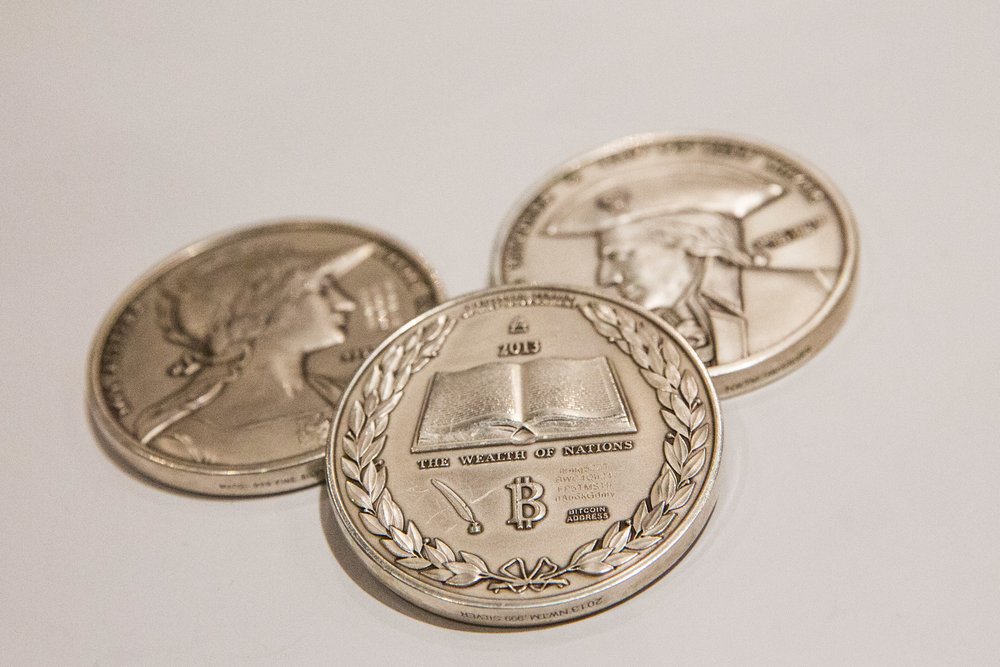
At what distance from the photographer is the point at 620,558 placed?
2885 millimetres

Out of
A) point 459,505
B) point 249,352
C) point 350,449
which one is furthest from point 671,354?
point 249,352

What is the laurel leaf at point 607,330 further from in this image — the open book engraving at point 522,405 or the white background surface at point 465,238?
the white background surface at point 465,238

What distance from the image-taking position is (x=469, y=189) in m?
4.43

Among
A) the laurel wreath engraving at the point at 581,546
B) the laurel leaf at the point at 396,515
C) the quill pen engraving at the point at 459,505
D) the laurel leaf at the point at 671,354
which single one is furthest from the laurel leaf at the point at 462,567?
the laurel leaf at the point at 671,354

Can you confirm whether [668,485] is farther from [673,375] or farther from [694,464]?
[673,375]

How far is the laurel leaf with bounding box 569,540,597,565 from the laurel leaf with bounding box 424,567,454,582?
345mm

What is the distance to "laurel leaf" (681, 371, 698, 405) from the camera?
318 centimetres

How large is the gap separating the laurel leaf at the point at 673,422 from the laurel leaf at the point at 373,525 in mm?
911

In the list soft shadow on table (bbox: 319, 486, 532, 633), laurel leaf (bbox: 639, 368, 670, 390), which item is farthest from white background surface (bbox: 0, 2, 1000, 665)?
laurel leaf (bbox: 639, 368, 670, 390)

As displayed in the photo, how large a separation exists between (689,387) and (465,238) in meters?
1.37

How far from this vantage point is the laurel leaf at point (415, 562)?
294cm

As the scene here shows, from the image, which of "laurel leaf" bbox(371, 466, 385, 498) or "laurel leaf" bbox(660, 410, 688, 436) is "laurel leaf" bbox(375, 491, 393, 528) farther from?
"laurel leaf" bbox(660, 410, 688, 436)

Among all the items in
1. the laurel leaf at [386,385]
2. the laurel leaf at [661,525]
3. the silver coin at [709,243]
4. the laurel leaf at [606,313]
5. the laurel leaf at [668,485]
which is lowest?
the laurel leaf at [661,525]

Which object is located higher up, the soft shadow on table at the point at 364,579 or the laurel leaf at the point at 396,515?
the laurel leaf at the point at 396,515
